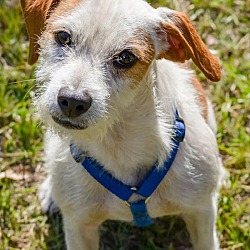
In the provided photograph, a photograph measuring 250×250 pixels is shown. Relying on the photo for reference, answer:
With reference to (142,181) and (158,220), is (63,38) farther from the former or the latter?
(158,220)

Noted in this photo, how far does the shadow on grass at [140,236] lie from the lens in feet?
16.1

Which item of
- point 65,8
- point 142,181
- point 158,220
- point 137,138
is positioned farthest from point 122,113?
point 158,220

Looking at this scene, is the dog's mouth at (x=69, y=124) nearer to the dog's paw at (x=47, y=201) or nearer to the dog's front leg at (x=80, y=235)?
the dog's front leg at (x=80, y=235)

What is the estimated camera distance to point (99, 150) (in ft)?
12.7

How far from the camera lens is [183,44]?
3.56 meters

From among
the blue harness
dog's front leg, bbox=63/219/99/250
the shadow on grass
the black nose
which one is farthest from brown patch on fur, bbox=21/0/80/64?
the shadow on grass

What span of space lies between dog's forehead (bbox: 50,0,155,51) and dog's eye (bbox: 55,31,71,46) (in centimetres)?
4

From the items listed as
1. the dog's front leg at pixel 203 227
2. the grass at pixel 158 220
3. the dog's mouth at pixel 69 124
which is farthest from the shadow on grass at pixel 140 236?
the dog's mouth at pixel 69 124

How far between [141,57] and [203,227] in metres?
1.47

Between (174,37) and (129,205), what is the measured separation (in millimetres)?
1031

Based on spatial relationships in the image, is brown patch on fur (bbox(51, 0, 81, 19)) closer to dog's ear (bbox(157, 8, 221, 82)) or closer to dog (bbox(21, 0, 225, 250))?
dog (bbox(21, 0, 225, 250))

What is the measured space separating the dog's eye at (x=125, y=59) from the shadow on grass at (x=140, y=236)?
1842 millimetres

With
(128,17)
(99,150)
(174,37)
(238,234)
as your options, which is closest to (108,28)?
(128,17)

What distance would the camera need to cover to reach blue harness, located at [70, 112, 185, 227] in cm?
391
